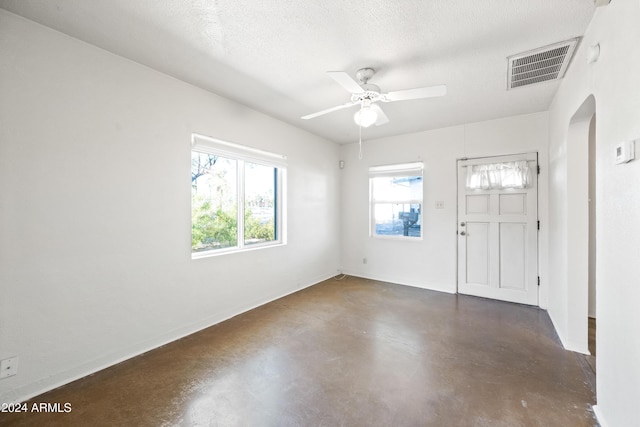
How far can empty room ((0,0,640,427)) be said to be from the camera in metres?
1.67

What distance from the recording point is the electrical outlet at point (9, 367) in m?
1.73

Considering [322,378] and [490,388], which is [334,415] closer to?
[322,378]

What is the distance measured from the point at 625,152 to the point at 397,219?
3470mm

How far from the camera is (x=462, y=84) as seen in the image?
8.99ft

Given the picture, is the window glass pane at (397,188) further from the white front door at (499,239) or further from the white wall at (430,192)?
the white front door at (499,239)

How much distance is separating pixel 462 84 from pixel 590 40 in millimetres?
1003

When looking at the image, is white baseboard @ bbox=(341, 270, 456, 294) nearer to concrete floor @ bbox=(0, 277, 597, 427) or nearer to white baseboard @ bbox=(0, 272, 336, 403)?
concrete floor @ bbox=(0, 277, 597, 427)

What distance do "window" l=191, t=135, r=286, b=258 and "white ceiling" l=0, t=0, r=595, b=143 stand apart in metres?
0.73

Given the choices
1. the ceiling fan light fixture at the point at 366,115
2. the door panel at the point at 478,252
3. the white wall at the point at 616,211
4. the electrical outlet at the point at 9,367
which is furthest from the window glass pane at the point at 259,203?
the white wall at the point at 616,211

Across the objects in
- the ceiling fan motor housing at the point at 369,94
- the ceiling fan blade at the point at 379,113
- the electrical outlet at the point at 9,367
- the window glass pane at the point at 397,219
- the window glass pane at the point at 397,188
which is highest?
the ceiling fan motor housing at the point at 369,94

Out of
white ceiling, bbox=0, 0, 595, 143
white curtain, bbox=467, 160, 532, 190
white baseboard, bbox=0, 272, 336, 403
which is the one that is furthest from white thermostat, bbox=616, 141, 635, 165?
white baseboard, bbox=0, 272, 336, 403

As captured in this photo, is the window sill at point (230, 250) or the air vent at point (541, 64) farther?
the window sill at point (230, 250)

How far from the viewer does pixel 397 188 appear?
4.70m

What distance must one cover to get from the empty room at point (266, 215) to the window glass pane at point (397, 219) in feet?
3.70
